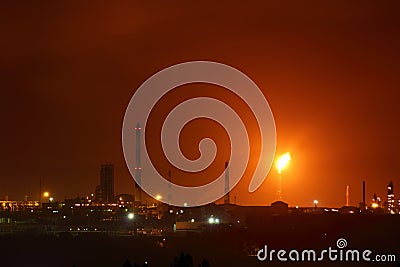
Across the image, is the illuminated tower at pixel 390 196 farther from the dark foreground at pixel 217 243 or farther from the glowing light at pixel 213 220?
the dark foreground at pixel 217 243

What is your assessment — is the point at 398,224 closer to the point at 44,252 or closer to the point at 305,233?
the point at 305,233

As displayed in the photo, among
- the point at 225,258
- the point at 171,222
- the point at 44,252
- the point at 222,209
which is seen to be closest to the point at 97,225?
the point at 171,222

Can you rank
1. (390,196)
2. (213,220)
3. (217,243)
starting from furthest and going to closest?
(390,196)
(213,220)
(217,243)

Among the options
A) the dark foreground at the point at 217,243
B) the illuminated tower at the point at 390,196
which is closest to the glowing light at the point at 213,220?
the dark foreground at the point at 217,243

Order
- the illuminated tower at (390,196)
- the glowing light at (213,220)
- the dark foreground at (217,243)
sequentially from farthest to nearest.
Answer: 1. the illuminated tower at (390,196)
2. the glowing light at (213,220)
3. the dark foreground at (217,243)

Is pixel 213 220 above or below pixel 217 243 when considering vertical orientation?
above

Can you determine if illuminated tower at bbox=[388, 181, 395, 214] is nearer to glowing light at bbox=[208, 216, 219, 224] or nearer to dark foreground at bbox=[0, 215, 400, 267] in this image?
glowing light at bbox=[208, 216, 219, 224]

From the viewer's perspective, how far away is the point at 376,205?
9831cm

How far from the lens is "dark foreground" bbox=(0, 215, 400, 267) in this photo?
5108cm

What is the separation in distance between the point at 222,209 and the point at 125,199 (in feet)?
110

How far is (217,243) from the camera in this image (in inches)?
2366

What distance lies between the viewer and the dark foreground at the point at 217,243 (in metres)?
51.1

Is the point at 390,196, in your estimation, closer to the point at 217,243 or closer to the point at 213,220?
the point at 213,220

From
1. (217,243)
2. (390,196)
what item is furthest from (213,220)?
(390,196)
